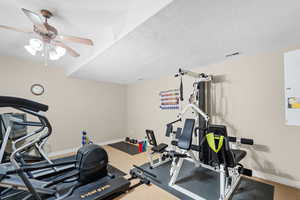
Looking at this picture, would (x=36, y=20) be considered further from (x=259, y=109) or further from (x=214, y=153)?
(x=259, y=109)

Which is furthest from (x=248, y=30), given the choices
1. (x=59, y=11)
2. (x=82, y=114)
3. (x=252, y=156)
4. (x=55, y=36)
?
(x=82, y=114)

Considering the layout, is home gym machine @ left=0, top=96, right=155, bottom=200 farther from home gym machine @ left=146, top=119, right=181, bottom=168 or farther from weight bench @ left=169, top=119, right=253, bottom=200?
weight bench @ left=169, top=119, right=253, bottom=200

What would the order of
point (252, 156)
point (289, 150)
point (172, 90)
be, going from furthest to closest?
point (172, 90)
point (252, 156)
point (289, 150)

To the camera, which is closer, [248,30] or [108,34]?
[248,30]

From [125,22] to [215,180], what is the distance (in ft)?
9.28

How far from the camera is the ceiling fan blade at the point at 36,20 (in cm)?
131

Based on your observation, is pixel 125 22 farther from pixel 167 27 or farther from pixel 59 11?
pixel 59 11

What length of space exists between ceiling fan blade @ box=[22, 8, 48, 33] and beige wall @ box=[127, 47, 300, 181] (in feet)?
9.48

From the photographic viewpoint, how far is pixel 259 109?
216 centimetres

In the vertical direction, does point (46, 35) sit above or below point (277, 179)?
above

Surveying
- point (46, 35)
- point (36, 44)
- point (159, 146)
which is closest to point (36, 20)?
point (46, 35)

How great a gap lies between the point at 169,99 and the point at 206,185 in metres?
2.08

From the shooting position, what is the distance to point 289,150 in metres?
1.91

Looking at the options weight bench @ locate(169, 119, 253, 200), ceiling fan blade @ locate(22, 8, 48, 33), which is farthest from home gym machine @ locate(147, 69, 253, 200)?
ceiling fan blade @ locate(22, 8, 48, 33)
